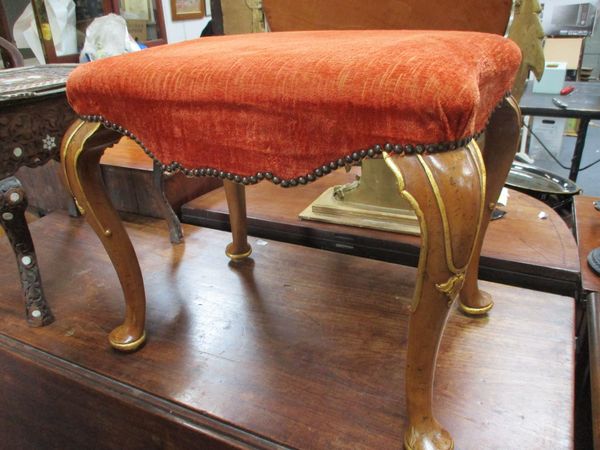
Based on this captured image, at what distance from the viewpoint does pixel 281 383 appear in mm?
685

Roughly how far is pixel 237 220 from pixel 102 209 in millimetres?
372

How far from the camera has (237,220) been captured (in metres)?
1.01

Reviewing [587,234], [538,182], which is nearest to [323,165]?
[587,234]

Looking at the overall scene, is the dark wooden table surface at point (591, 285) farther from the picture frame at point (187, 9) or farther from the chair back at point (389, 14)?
the picture frame at point (187, 9)

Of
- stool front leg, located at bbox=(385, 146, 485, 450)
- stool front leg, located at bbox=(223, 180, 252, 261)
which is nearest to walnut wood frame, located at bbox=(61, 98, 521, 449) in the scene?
stool front leg, located at bbox=(385, 146, 485, 450)

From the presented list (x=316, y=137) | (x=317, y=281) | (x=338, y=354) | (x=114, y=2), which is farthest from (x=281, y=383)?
(x=114, y=2)

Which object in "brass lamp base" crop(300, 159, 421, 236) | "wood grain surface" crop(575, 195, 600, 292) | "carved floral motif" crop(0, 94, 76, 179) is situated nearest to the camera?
"carved floral motif" crop(0, 94, 76, 179)

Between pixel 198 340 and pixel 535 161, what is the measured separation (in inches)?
90.9

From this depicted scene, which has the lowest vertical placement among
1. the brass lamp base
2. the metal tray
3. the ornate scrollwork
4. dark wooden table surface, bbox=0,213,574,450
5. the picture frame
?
dark wooden table surface, bbox=0,213,574,450

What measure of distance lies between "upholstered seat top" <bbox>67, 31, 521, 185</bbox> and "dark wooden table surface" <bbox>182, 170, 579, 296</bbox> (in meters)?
0.48

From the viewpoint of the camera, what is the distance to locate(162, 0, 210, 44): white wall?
2.28 meters

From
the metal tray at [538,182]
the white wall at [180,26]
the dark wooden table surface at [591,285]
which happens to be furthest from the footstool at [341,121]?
the white wall at [180,26]

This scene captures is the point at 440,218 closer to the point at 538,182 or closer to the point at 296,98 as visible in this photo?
the point at 296,98

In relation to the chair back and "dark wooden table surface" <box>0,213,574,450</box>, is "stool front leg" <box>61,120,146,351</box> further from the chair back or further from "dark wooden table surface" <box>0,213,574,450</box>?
the chair back
